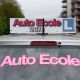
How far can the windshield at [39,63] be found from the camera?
4176mm

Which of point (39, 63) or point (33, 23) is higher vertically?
point (33, 23)

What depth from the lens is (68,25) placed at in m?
7.92

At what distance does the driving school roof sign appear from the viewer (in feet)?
25.2

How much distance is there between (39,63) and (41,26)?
376cm

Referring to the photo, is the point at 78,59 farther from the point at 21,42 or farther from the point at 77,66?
the point at 21,42

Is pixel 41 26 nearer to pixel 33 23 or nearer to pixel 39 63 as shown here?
pixel 33 23

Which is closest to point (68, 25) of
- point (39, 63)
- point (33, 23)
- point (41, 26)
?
point (41, 26)

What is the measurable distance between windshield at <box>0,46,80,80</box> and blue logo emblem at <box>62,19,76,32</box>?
11.2 ft

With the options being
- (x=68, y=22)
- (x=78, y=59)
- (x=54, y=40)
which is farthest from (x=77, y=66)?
(x=68, y=22)

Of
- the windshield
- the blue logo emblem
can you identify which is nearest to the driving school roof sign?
the blue logo emblem

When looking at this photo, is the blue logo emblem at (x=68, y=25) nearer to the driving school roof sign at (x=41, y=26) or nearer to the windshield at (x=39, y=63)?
the driving school roof sign at (x=41, y=26)

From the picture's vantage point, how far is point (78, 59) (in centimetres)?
424

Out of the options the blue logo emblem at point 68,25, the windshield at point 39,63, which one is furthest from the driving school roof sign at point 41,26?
the windshield at point 39,63

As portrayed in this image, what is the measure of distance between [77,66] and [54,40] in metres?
0.43
